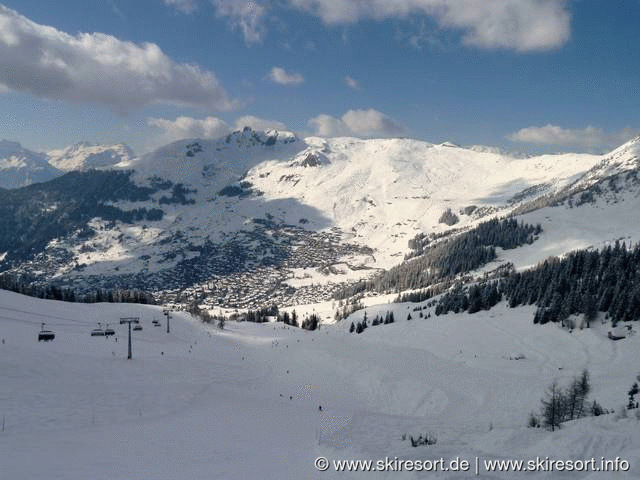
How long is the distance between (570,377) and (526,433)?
132 feet

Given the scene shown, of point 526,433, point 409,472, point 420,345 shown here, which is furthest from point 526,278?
point 409,472

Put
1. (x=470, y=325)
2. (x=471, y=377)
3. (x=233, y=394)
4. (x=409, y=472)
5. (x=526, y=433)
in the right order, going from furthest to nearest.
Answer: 1. (x=470, y=325)
2. (x=471, y=377)
3. (x=233, y=394)
4. (x=526, y=433)
5. (x=409, y=472)

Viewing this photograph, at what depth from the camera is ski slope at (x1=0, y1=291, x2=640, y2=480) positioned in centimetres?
2042

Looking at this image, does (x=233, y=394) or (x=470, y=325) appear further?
(x=470, y=325)

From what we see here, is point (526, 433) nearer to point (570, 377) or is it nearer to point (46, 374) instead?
point (46, 374)

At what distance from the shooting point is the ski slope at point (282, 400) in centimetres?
2042

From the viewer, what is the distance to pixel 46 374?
115ft

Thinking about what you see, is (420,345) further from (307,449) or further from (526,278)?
(307,449)

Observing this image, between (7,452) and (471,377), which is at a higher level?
(7,452)

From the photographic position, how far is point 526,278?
400 ft

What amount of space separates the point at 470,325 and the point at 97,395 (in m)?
83.7

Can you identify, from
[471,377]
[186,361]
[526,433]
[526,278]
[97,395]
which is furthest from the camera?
[526,278]

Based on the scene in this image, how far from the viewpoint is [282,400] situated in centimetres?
4541

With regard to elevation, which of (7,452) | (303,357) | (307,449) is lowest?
(303,357)
